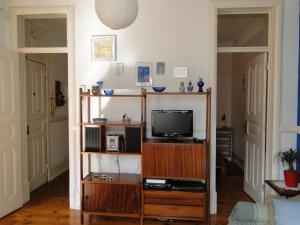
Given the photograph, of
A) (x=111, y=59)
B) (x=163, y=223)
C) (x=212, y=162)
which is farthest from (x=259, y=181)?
(x=111, y=59)

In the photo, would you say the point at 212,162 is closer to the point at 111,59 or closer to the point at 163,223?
the point at 163,223

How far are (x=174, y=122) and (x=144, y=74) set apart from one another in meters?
0.71

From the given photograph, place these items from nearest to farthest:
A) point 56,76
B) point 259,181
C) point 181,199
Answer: point 181,199 < point 259,181 < point 56,76

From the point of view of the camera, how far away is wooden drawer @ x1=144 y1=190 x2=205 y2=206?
2.79 metres

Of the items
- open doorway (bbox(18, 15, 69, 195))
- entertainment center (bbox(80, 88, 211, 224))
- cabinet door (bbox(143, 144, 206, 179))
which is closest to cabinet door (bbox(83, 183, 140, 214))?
entertainment center (bbox(80, 88, 211, 224))

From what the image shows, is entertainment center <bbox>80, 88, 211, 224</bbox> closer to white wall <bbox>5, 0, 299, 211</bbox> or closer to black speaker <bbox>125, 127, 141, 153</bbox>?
black speaker <bbox>125, 127, 141, 153</bbox>

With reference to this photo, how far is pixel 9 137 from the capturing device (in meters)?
3.13

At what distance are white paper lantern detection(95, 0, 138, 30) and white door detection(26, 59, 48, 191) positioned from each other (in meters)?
2.36

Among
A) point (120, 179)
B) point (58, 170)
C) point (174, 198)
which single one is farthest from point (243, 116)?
point (58, 170)

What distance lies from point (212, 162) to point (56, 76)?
10.1 ft

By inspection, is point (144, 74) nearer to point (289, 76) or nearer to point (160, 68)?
point (160, 68)

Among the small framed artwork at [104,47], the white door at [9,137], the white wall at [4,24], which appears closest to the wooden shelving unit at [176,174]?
the small framed artwork at [104,47]

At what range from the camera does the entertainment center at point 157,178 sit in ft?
9.23

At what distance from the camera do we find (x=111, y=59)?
3217 mm
